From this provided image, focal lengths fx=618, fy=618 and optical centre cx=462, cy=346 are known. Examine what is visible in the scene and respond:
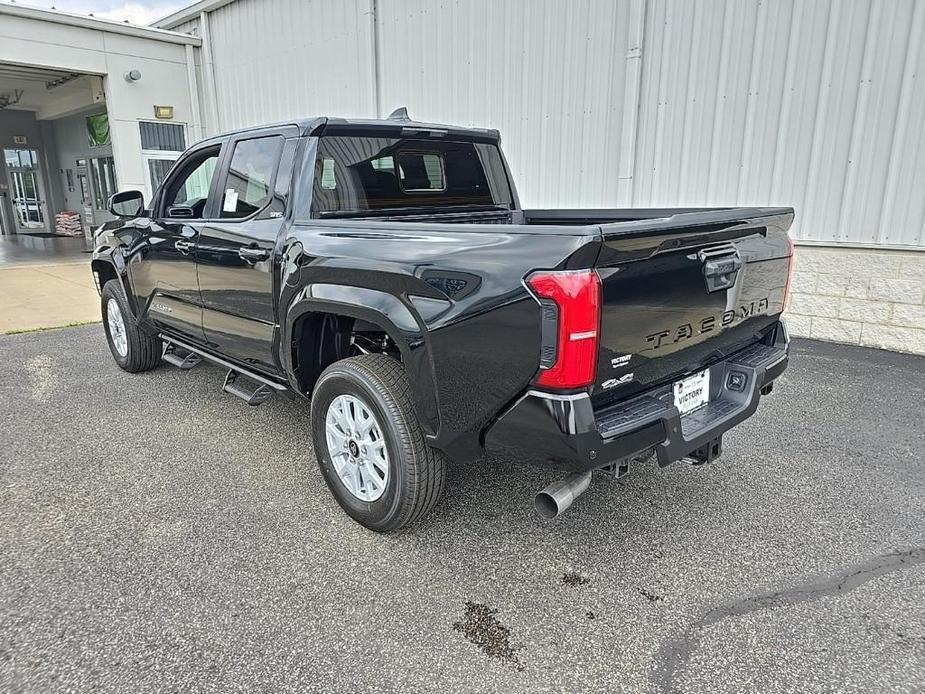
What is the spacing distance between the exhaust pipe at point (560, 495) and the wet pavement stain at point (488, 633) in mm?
446

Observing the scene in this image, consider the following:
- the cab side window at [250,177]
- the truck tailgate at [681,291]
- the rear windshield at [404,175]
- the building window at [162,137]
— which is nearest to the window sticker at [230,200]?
the cab side window at [250,177]

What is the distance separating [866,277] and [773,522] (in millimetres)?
4171

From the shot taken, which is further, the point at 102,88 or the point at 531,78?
the point at 102,88

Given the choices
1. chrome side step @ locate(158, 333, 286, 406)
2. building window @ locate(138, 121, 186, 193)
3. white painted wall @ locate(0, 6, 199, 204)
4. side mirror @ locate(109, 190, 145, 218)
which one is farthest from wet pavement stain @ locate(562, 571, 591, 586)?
white painted wall @ locate(0, 6, 199, 204)

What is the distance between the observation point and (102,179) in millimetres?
17703

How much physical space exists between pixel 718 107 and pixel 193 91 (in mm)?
11786

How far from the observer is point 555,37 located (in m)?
7.79

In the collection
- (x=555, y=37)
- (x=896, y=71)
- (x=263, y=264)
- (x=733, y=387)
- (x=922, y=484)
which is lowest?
(x=922, y=484)

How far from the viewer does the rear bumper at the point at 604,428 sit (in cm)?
212

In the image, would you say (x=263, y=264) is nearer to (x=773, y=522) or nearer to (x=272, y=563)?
(x=272, y=563)

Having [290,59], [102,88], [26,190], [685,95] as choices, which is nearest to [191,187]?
[685,95]

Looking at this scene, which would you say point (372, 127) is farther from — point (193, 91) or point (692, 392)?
point (193, 91)

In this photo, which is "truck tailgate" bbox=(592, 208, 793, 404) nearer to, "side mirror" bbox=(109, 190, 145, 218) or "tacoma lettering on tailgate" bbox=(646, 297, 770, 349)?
"tacoma lettering on tailgate" bbox=(646, 297, 770, 349)

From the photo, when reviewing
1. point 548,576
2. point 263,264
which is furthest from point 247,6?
point 548,576
